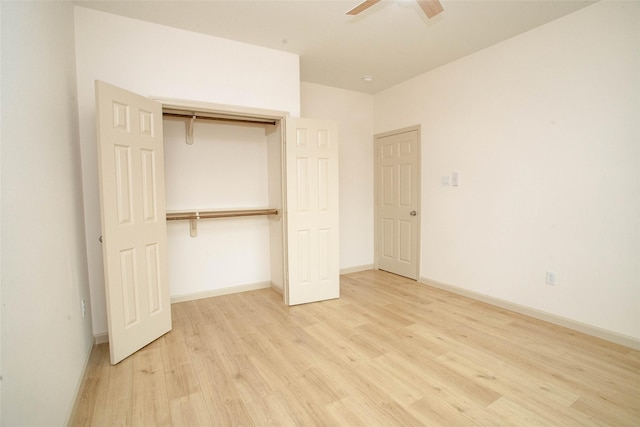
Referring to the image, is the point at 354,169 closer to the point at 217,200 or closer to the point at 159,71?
the point at 217,200

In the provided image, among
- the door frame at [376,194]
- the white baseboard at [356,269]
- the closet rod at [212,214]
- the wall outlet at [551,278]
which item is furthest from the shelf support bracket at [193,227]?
the wall outlet at [551,278]

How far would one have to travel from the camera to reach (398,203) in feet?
15.0

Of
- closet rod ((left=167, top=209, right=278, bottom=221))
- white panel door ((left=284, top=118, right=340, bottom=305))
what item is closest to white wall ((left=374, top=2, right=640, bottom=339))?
white panel door ((left=284, top=118, right=340, bottom=305))

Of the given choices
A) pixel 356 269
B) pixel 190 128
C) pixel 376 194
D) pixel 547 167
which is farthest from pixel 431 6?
pixel 356 269

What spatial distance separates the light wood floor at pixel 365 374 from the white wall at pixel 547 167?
46 cm

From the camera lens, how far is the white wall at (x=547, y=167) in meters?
2.48

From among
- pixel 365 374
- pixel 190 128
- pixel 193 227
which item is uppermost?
pixel 190 128

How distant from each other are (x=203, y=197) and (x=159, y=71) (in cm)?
136

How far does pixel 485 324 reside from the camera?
9.55 feet

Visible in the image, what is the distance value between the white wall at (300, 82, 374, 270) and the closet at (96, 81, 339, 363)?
1.18 meters

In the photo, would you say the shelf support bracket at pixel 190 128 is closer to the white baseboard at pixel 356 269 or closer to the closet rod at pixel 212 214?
the closet rod at pixel 212 214

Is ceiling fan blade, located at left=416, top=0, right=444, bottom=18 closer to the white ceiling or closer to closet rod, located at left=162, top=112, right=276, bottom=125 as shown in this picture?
the white ceiling

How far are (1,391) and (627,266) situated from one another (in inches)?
152

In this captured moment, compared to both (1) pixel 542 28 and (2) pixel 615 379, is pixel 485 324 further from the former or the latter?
(1) pixel 542 28
